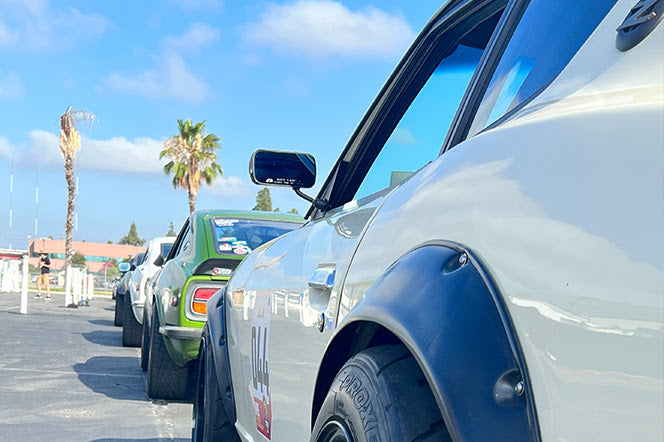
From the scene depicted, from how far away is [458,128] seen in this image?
1743mm

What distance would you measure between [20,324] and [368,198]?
13178 millimetres

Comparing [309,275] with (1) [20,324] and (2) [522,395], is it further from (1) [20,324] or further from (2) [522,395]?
(1) [20,324]

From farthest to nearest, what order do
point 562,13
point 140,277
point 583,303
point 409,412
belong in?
point 140,277 < point 562,13 < point 409,412 < point 583,303

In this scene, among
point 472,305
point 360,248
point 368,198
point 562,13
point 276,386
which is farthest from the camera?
point 276,386

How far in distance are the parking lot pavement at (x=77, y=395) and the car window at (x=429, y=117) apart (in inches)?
140

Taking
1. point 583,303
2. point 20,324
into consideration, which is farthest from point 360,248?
point 20,324

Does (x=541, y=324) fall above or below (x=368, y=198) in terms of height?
below

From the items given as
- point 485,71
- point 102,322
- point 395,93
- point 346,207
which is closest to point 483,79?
point 485,71

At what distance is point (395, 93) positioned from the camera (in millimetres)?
2412

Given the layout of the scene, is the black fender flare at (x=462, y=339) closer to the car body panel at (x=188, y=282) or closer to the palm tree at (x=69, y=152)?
the car body panel at (x=188, y=282)

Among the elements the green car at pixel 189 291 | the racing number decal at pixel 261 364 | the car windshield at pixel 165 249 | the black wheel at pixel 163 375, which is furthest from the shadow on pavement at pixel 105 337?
the racing number decal at pixel 261 364

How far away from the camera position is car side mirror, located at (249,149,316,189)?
2984 millimetres

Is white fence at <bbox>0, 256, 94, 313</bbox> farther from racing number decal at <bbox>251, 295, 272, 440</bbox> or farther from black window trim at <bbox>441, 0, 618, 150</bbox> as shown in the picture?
→ black window trim at <bbox>441, 0, 618, 150</bbox>

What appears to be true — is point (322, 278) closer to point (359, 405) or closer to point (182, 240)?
point (359, 405)
